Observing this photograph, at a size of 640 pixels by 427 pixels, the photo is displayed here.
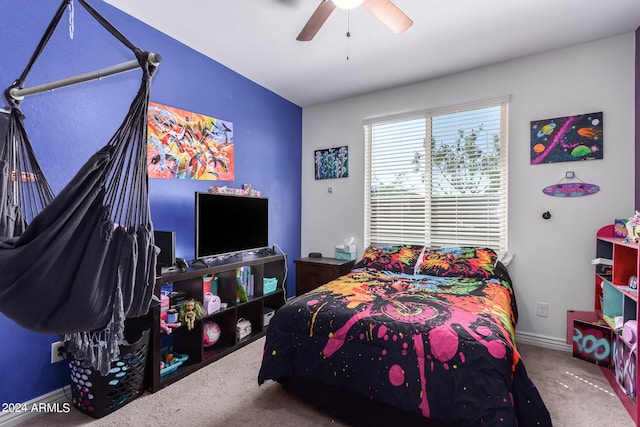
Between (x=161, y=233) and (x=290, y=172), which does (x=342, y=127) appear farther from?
(x=161, y=233)

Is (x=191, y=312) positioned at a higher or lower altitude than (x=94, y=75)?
lower

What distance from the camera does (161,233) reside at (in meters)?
2.22

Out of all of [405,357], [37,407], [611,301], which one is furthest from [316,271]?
[611,301]

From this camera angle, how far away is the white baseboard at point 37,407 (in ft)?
5.61

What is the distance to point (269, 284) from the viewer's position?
123 inches

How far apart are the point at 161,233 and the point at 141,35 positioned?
153cm

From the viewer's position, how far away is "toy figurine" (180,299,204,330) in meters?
2.27

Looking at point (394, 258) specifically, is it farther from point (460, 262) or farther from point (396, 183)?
point (396, 183)

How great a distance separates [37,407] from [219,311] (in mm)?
1156

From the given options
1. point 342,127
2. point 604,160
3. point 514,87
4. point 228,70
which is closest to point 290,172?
point 342,127

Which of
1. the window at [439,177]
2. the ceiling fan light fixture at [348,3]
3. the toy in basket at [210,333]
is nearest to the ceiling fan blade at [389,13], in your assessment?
the ceiling fan light fixture at [348,3]

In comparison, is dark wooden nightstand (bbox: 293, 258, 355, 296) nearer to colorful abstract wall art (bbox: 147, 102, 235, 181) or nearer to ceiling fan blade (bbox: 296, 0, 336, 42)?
colorful abstract wall art (bbox: 147, 102, 235, 181)

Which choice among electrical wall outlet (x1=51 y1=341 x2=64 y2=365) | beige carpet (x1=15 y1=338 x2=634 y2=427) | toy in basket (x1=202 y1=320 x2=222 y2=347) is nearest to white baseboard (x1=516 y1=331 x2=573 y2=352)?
beige carpet (x1=15 y1=338 x2=634 y2=427)

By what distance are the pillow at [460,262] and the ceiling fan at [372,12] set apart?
6.56 ft
